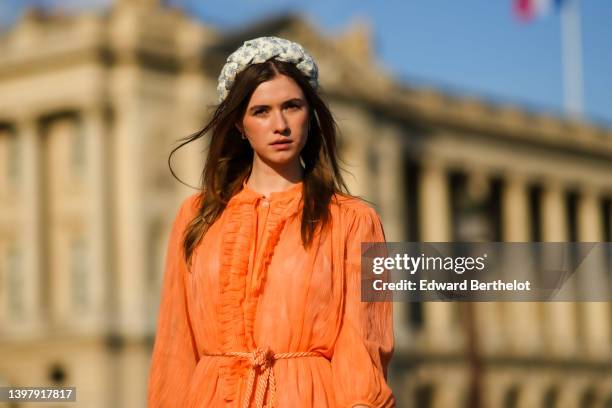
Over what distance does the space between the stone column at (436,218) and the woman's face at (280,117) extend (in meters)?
72.2

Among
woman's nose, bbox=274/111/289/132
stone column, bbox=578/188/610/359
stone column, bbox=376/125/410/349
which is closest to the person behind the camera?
woman's nose, bbox=274/111/289/132

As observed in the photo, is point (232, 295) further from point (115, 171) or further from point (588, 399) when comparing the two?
point (588, 399)

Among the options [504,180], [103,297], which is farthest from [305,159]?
[504,180]

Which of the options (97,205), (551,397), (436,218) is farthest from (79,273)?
(551,397)

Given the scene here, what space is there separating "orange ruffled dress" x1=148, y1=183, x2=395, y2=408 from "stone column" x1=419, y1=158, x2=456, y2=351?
7219 cm

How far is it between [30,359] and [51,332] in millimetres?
1386

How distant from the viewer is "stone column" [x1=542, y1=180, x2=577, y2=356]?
8781 cm

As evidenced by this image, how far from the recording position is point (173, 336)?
20.3 ft

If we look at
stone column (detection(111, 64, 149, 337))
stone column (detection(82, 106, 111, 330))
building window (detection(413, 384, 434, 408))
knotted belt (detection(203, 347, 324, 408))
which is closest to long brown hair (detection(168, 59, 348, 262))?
knotted belt (detection(203, 347, 324, 408))

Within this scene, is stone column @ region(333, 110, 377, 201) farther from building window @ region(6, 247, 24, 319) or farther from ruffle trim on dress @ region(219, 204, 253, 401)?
ruffle trim on dress @ region(219, 204, 253, 401)

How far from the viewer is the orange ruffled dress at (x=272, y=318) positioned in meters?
5.86

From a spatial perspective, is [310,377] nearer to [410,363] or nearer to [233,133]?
[233,133]

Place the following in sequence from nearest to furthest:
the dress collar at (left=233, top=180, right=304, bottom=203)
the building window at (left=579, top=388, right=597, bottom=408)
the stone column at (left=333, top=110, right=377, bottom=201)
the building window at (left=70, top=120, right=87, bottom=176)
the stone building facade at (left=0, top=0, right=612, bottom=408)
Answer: the dress collar at (left=233, top=180, right=304, bottom=203) < the stone building facade at (left=0, top=0, right=612, bottom=408) < the building window at (left=70, top=120, right=87, bottom=176) < the stone column at (left=333, top=110, right=377, bottom=201) < the building window at (left=579, top=388, right=597, bottom=408)

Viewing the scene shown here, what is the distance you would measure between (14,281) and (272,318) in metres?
58.8
